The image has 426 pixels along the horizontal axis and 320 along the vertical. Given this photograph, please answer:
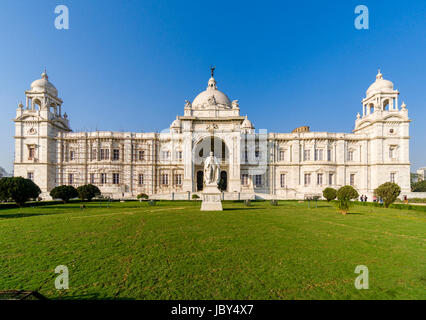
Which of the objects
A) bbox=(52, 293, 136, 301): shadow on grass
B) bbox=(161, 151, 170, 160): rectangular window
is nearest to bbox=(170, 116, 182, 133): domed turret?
bbox=(161, 151, 170, 160): rectangular window

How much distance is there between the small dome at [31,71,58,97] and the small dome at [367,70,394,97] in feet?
185

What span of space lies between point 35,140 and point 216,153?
3089 cm

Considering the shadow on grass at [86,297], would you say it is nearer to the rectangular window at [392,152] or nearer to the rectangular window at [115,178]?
the rectangular window at [115,178]

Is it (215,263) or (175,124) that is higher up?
(175,124)

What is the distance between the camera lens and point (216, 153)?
127 ft

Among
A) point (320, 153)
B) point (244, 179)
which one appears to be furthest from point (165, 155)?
point (320, 153)

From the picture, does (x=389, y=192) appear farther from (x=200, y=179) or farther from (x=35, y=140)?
(x=35, y=140)

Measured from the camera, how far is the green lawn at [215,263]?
13.3 feet

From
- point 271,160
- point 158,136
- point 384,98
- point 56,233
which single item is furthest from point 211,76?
point 56,233

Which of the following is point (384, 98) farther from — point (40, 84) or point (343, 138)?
point (40, 84)

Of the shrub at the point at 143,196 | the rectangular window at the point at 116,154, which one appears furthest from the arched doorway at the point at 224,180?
the rectangular window at the point at 116,154

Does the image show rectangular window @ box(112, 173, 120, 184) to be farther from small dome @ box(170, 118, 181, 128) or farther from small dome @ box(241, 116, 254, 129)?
small dome @ box(241, 116, 254, 129)

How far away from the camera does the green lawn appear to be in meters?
4.07

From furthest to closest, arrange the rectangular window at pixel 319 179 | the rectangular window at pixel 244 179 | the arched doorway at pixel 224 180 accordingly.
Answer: the arched doorway at pixel 224 180
the rectangular window at pixel 244 179
the rectangular window at pixel 319 179
